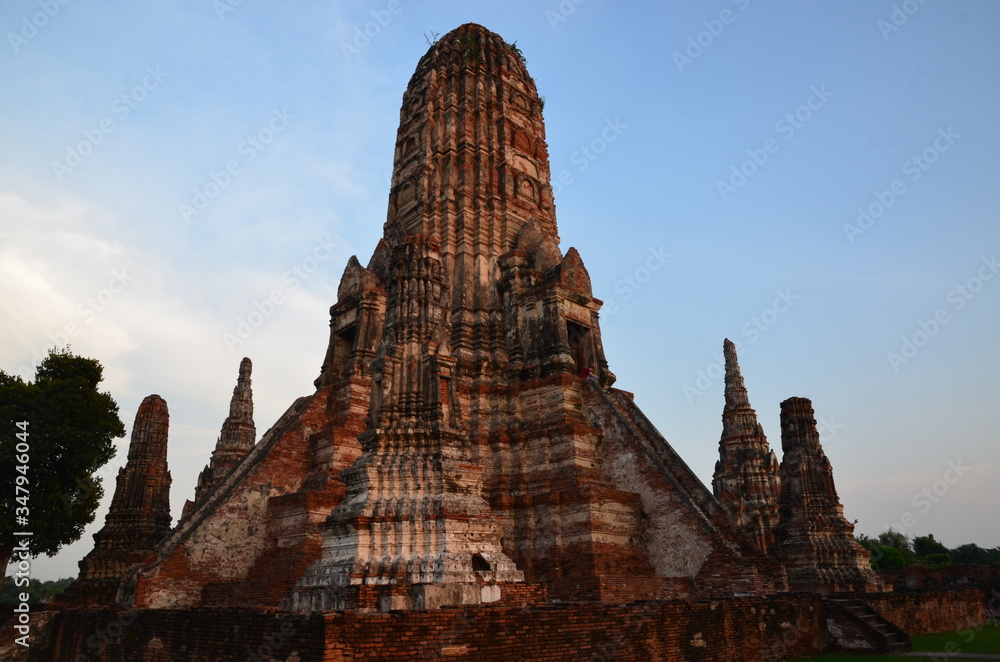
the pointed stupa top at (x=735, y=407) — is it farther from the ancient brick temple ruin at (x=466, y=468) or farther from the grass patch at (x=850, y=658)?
the grass patch at (x=850, y=658)

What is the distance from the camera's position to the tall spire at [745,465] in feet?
85.9

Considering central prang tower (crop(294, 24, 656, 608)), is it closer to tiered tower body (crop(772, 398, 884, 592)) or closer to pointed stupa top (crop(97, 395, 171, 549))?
pointed stupa top (crop(97, 395, 171, 549))

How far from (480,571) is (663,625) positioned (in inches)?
106

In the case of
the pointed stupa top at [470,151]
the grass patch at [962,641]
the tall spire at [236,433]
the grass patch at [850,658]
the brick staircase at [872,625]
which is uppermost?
the pointed stupa top at [470,151]

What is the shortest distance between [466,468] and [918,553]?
70277mm

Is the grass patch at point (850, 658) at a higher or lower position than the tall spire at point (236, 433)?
lower

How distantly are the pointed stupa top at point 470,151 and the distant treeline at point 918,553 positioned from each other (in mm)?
37062

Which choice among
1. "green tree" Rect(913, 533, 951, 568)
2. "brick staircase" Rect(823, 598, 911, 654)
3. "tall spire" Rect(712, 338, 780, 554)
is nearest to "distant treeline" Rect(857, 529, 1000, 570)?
"green tree" Rect(913, 533, 951, 568)

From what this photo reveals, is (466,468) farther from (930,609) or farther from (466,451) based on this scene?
(930,609)

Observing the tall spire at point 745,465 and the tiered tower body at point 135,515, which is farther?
the tall spire at point 745,465

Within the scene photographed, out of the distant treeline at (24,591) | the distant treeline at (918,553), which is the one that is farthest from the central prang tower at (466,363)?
the distant treeline at (918,553)

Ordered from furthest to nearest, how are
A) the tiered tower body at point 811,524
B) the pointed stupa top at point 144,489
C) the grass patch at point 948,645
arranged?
the tiered tower body at point 811,524, the pointed stupa top at point 144,489, the grass patch at point 948,645

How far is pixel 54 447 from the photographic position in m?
19.5

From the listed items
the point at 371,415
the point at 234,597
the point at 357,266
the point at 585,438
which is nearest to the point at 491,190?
the point at 357,266
